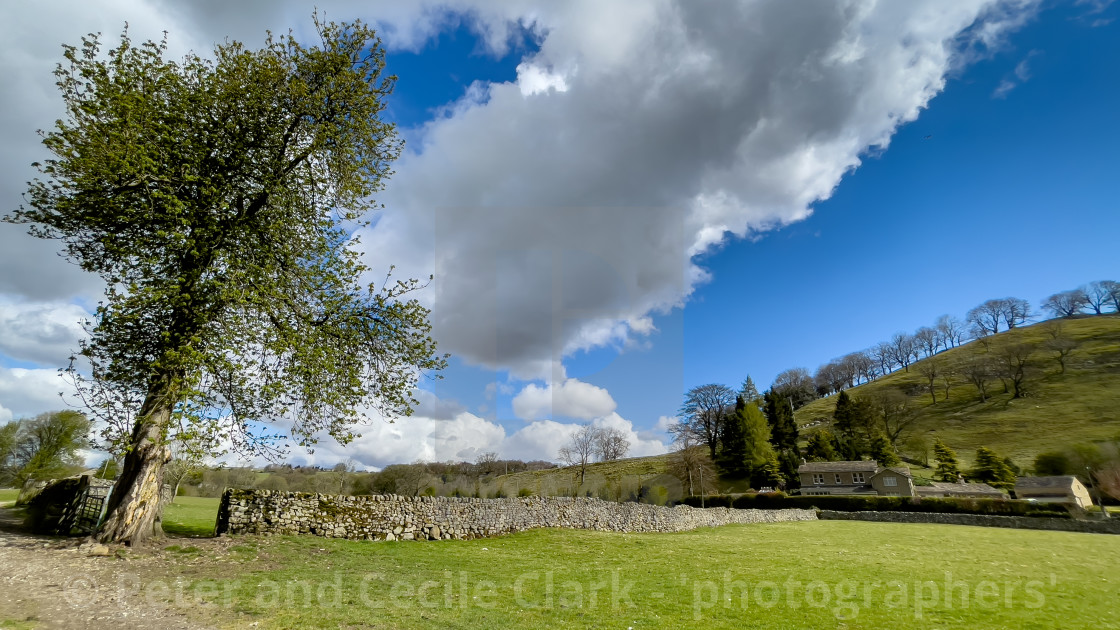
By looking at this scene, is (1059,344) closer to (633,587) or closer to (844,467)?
(844,467)

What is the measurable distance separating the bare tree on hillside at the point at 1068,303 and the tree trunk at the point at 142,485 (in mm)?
202663

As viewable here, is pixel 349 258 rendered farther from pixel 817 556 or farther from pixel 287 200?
pixel 817 556

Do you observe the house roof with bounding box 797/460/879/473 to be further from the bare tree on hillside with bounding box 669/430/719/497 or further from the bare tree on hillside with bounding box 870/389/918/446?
the bare tree on hillside with bounding box 870/389/918/446

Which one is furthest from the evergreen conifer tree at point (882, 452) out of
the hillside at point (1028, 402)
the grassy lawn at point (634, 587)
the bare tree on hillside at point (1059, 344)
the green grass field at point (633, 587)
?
the grassy lawn at point (634, 587)

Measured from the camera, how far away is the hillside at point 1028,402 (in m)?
75.3

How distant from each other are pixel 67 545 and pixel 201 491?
171 feet

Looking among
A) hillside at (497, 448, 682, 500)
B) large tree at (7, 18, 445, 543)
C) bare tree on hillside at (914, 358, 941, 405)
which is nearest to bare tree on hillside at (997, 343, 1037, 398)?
bare tree on hillside at (914, 358, 941, 405)

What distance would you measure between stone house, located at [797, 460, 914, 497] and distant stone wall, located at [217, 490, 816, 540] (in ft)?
164

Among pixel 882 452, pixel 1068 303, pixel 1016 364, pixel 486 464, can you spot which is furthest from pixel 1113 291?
pixel 486 464

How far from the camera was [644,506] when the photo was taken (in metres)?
29.2

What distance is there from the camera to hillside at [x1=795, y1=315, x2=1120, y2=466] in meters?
75.3

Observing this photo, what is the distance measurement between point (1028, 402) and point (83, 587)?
131 m

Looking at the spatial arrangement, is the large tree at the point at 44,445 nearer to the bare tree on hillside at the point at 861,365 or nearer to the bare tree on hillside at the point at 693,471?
the bare tree on hillside at the point at 693,471

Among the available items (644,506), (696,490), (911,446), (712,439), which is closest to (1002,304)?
(911,446)
